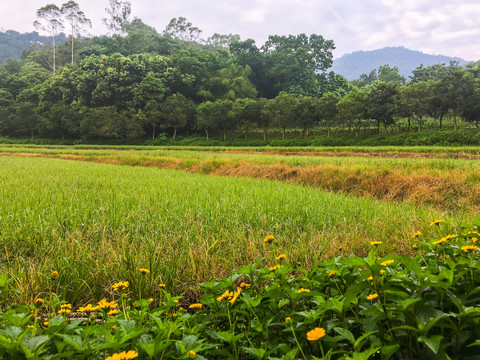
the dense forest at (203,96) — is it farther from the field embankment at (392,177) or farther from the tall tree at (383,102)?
the field embankment at (392,177)

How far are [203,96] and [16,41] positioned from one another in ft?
324

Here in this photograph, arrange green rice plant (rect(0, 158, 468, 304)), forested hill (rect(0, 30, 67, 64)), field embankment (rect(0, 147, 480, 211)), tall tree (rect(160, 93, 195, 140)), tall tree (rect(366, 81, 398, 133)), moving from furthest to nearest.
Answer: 1. forested hill (rect(0, 30, 67, 64))
2. tall tree (rect(160, 93, 195, 140))
3. tall tree (rect(366, 81, 398, 133))
4. field embankment (rect(0, 147, 480, 211))
5. green rice plant (rect(0, 158, 468, 304))

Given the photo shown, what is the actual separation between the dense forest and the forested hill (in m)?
49.4

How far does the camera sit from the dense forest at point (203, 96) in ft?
91.5

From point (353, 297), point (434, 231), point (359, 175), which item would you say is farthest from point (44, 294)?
point (359, 175)

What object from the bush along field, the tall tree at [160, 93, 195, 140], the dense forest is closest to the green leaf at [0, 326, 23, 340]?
the bush along field

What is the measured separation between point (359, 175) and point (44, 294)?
21.0 feet

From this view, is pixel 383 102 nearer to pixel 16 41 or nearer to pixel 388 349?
pixel 388 349

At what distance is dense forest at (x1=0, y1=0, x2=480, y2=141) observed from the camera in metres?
27.9

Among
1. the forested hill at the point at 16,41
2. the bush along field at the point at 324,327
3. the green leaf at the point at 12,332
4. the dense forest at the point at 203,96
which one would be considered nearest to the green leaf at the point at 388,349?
the bush along field at the point at 324,327

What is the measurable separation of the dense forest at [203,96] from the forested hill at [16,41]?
49.4 metres

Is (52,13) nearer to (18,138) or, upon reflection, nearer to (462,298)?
(18,138)

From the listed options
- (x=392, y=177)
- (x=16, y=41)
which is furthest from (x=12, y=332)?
(x=16, y=41)

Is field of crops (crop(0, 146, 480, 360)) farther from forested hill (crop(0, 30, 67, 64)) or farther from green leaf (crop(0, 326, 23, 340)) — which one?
forested hill (crop(0, 30, 67, 64))
